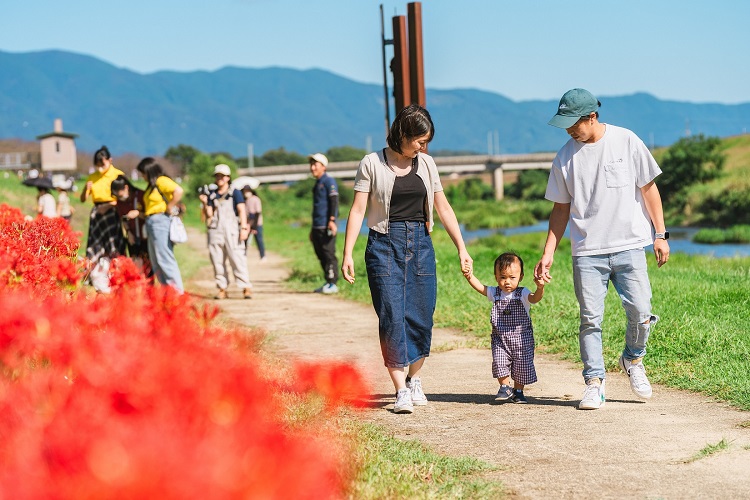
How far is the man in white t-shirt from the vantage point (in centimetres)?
640

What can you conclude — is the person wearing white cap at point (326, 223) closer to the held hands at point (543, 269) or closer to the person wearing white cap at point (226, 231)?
the person wearing white cap at point (226, 231)

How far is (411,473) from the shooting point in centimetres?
467

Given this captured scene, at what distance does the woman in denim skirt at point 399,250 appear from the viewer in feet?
21.7

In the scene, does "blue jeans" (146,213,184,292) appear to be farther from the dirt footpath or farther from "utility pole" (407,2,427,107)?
"utility pole" (407,2,427,107)

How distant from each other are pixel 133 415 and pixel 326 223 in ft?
38.7

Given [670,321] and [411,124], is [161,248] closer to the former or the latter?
[670,321]

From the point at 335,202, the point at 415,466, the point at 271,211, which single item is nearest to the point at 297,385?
the point at 415,466

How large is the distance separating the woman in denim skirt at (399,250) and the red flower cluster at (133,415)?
7.90 feet

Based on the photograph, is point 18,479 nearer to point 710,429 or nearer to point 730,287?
point 710,429

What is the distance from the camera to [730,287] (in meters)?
11.1

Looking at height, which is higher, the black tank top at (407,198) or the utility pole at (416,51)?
the utility pole at (416,51)

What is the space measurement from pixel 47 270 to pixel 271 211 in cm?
6654

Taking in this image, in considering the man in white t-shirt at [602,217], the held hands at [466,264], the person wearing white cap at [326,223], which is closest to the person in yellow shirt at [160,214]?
the person wearing white cap at [326,223]

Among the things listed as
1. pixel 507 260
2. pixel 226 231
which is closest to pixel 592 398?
pixel 507 260
